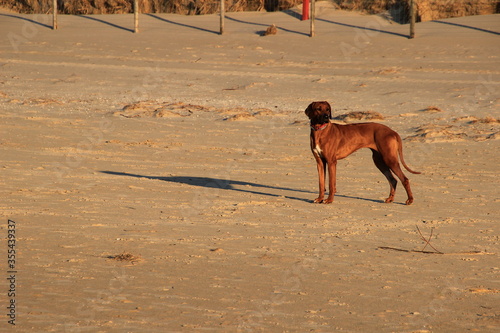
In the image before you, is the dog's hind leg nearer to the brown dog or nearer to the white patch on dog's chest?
the brown dog

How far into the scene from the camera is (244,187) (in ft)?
32.5

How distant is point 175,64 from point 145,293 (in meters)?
15.9

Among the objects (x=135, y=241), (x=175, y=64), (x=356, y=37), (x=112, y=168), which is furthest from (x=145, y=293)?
(x=356, y=37)

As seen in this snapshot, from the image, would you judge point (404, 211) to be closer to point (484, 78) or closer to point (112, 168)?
point (112, 168)

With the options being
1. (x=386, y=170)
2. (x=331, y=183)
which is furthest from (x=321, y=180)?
(x=386, y=170)

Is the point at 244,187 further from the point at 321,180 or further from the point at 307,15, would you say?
the point at 307,15

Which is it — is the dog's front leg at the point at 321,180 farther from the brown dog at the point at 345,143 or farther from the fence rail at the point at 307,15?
the fence rail at the point at 307,15

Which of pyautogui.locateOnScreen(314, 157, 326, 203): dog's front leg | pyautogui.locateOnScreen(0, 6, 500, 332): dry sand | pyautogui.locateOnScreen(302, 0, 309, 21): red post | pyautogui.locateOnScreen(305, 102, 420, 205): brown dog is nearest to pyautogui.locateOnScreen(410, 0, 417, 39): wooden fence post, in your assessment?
pyautogui.locateOnScreen(0, 6, 500, 332): dry sand

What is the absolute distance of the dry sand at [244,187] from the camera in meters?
5.45

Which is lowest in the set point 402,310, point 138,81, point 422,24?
point 402,310

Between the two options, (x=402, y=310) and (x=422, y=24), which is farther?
(x=422, y=24)

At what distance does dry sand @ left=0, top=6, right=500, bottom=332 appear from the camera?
5449mm

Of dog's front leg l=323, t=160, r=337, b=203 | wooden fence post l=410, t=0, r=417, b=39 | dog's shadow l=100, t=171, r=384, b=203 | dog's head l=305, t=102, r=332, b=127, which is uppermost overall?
wooden fence post l=410, t=0, r=417, b=39

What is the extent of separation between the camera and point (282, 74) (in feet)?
64.2
